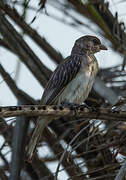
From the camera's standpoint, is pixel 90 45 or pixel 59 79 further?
pixel 90 45

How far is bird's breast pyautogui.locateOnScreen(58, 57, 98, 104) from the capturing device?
5121mm

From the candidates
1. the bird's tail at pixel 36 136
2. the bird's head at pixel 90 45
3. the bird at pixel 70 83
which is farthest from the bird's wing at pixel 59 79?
the bird's head at pixel 90 45

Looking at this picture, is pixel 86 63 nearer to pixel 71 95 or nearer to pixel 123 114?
pixel 71 95

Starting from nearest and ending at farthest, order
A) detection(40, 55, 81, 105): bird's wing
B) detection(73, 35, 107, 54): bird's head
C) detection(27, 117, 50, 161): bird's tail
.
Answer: detection(27, 117, 50, 161): bird's tail → detection(40, 55, 81, 105): bird's wing → detection(73, 35, 107, 54): bird's head

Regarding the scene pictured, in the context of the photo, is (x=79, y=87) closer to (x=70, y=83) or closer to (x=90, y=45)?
(x=70, y=83)

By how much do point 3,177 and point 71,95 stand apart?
3.53 ft

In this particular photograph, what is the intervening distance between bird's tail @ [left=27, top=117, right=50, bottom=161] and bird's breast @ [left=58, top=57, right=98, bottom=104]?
34cm

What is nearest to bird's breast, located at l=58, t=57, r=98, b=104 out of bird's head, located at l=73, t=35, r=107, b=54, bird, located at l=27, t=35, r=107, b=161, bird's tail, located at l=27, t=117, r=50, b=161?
bird, located at l=27, t=35, r=107, b=161

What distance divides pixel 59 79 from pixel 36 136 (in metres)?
0.77

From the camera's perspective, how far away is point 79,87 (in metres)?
5.12

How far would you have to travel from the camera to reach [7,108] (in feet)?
9.36

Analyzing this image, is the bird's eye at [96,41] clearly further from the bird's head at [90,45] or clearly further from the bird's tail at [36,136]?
the bird's tail at [36,136]

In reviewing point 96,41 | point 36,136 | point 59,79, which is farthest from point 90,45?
point 36,136

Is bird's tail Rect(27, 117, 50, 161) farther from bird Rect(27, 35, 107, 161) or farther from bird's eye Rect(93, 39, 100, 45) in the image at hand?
bird's eye Rect(93, 39, 100, 45)
